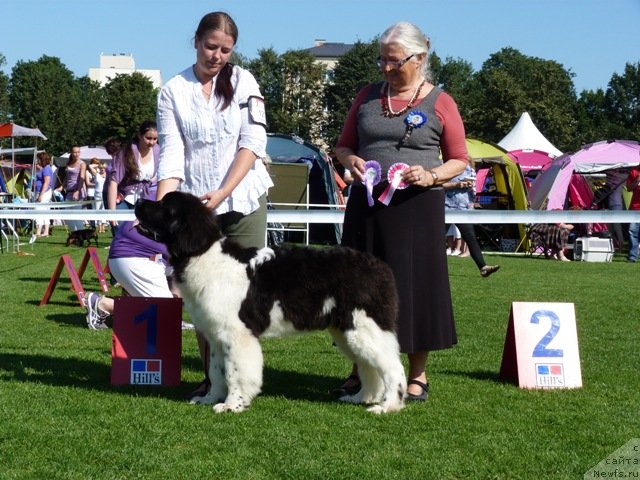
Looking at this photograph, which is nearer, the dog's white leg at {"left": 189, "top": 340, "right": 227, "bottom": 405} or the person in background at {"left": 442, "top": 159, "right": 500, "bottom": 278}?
the dog's white leg at {"left": 189, "top": 340, "right": 227, "bottom": 405}

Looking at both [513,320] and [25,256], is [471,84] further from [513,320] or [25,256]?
[513,320]

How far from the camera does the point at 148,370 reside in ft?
17.2

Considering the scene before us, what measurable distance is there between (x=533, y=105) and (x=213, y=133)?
69.8m

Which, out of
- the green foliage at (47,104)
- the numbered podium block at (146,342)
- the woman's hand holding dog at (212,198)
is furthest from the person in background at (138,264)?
the green foliage at (47,104)

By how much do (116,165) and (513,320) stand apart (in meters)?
4.45

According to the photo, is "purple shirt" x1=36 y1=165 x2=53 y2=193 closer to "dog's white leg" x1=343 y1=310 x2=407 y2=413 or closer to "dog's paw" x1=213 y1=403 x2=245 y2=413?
"dog's paw" x1=213 y1=403 x2=245 y2=413

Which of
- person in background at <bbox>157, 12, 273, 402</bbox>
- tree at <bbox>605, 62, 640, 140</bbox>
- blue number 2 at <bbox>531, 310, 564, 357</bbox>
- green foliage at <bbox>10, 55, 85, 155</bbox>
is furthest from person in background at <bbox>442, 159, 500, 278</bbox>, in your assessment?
tree at <bbox>605, 62, 640, 140</bbox>

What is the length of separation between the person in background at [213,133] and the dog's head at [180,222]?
0.56 feet

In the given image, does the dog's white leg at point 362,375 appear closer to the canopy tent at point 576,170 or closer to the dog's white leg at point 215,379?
the dog's white leg at point 215,379

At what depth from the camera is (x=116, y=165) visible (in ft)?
27.0

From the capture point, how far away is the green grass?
3.61 metres

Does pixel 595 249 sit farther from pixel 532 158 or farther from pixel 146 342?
pixel 146 342

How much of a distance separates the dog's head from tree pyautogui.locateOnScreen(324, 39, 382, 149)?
→ 2812 inches

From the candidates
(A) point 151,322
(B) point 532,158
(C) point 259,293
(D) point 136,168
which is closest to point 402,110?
(C) point 259,293
